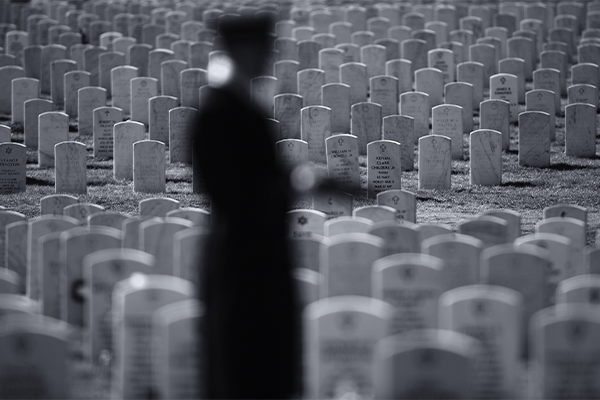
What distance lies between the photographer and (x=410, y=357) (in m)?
6.17

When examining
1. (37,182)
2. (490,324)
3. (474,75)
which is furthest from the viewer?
(474,75)

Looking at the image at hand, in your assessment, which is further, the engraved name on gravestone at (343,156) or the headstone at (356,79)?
the headstone at (356,79)

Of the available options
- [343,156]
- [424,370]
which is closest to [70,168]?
[343,156]

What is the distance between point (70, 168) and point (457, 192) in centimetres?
541

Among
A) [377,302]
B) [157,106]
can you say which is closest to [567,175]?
[157,106]

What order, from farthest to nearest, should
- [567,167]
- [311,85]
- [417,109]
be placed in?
[311,85] < [417,109] < [567,167]

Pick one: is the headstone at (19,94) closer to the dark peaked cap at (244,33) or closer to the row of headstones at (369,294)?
the row of headstones at (369,294)

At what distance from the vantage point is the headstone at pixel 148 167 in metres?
14.4

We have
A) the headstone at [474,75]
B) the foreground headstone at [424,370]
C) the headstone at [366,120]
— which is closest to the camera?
the foreground headstone at [424,370]

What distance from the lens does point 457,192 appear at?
1449 centimetres

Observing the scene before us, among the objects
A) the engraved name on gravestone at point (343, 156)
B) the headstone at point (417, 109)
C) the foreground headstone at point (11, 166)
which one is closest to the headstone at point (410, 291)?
the engraved name on gravestone at point (343, 156)

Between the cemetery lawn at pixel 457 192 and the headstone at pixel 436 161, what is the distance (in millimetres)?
196

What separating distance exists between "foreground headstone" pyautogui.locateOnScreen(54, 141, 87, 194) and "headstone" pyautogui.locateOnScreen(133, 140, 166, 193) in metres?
0.71

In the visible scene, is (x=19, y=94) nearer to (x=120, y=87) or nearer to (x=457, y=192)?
(x=120, y=87)
